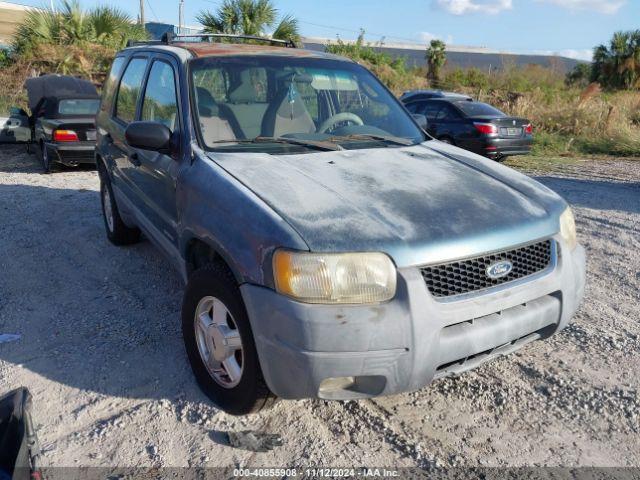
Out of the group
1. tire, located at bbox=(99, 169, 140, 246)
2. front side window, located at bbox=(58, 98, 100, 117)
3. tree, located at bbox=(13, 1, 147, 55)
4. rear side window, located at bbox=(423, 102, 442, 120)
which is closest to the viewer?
tire, located at bbox=(99, 169, 140, 246)

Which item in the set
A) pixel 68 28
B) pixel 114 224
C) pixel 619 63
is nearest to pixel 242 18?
pixel 68 28

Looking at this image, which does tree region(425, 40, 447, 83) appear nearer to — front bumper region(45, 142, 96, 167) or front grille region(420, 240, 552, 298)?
front bumper region(45, 142, 96, 167)

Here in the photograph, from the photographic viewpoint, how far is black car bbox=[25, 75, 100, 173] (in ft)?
28.9

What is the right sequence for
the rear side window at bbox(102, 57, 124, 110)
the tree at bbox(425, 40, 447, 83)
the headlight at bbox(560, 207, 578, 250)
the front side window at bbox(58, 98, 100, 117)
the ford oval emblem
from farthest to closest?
the tree at bbox(425, 40, 447, 83) < the front side window at bbox(58, 98, 100, 117) < the rear side window at bbox(102, 57, 124, 110) < the headlight at bbox(560, 207, 578, 250) < the ford oval emblem

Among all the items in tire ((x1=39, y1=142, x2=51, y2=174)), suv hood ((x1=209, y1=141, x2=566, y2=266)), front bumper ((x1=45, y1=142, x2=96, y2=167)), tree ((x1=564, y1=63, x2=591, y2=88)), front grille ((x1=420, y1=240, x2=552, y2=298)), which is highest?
tree ((x1=564, y1=63, x2=591, y2=88))

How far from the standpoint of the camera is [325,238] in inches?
92.7

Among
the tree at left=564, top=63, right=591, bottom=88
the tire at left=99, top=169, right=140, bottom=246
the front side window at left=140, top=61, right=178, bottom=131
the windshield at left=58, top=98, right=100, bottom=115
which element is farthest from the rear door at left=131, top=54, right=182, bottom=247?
the tree at left=564, top=63, right=591, bottom=88

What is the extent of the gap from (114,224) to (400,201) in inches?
137

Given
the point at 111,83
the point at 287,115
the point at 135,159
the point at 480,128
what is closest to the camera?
the point at 287,115

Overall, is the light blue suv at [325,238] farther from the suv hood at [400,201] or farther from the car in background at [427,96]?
the car in background at [427,96]

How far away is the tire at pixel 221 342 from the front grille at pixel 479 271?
0.85 m

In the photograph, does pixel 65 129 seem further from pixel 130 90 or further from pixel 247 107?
pixel 247 107

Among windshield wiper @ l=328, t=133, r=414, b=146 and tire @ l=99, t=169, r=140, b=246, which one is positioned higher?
windshield wiper @ l=328, t=133, r=414, b=146

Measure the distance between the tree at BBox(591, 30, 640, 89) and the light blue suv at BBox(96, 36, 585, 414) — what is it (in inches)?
1183
